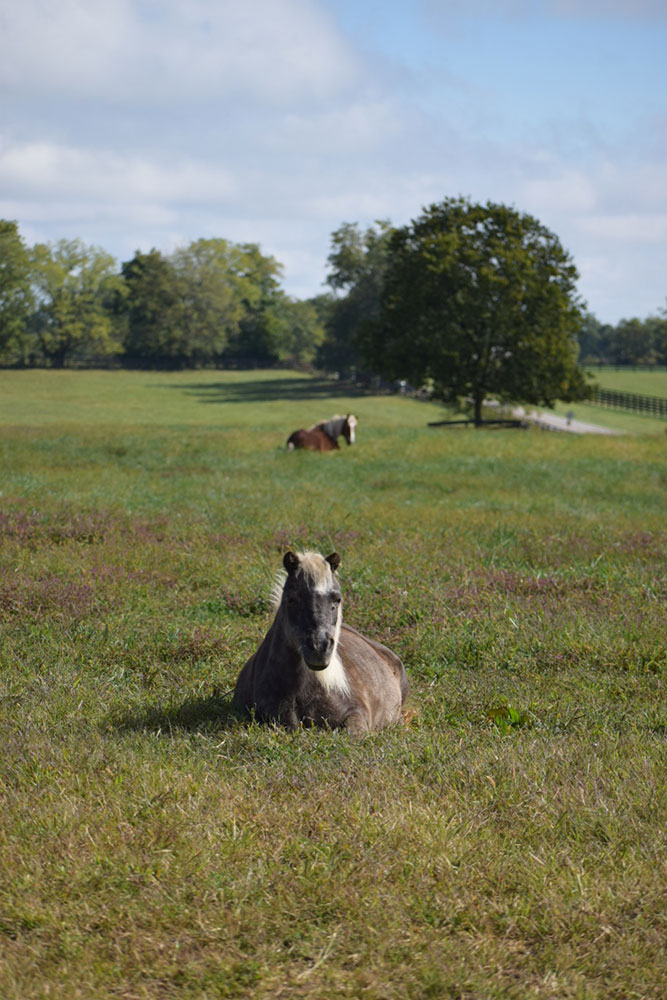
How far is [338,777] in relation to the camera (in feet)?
18.9

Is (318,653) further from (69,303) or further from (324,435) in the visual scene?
(69,303)

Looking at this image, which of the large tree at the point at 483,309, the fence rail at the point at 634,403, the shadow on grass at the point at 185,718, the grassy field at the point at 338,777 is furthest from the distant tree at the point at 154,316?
the shadow on grass at the point at 185,718

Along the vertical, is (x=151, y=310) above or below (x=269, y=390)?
above

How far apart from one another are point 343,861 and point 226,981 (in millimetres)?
1019

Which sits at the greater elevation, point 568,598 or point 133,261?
point 133,261

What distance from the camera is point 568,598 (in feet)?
35.4

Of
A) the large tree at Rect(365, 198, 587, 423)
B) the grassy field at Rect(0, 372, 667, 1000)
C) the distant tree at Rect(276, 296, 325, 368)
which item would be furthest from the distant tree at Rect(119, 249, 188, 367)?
the grassy field at Rect(0, 372, 667, 1000)

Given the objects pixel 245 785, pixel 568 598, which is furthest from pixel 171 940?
pixel 568 598

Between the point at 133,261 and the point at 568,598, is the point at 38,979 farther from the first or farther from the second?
the point at 133,261

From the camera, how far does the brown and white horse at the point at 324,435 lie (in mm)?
31250

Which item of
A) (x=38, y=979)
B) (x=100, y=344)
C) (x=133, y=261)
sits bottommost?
(x=38, y=979)

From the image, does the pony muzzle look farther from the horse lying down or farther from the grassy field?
the grassy field

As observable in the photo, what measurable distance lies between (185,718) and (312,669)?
1.43 metres

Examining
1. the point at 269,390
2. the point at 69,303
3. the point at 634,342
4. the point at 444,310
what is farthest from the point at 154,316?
the point at 634,342
